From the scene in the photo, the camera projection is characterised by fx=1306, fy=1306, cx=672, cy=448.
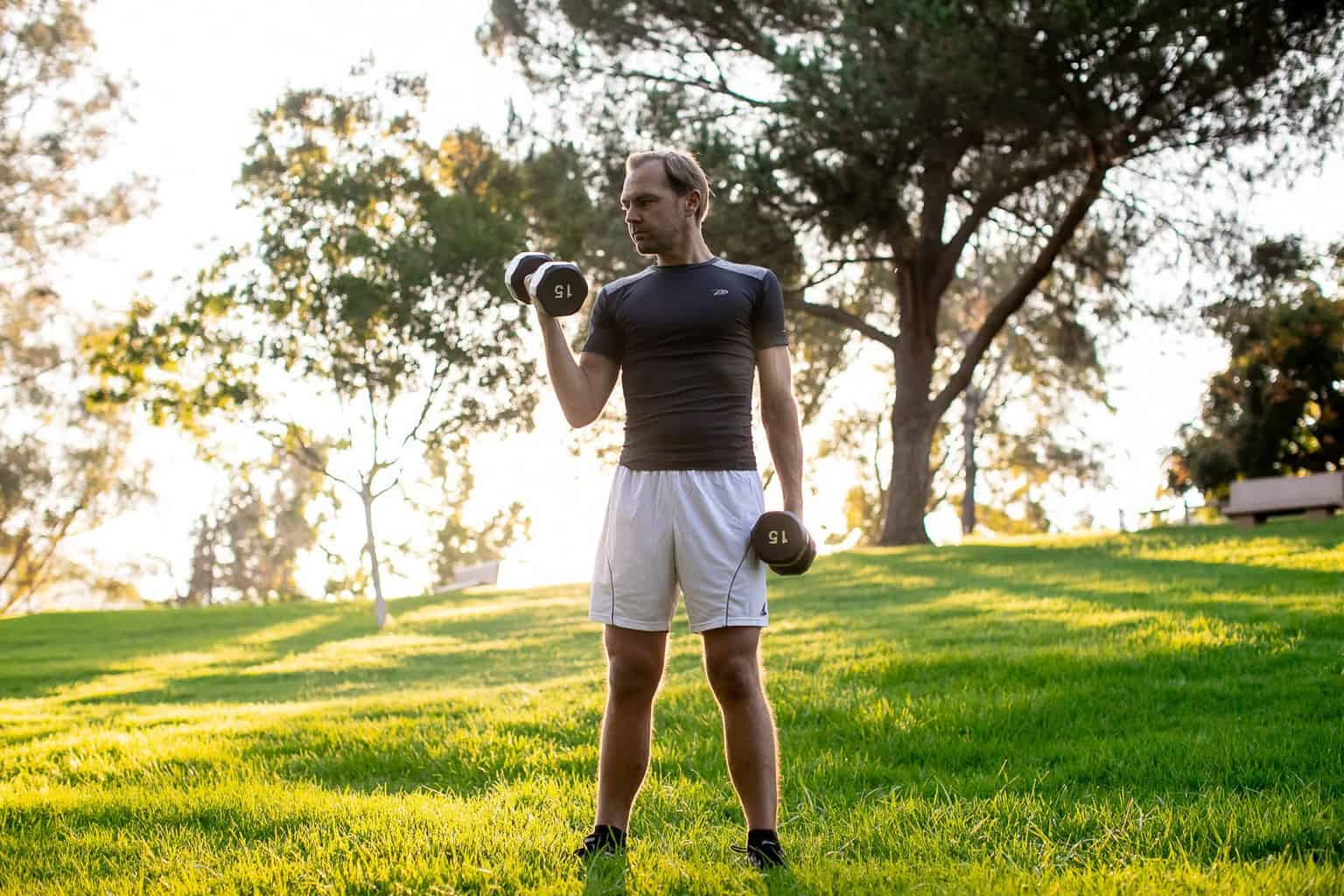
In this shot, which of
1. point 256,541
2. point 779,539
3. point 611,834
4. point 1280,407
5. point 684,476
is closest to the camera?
point 779,539

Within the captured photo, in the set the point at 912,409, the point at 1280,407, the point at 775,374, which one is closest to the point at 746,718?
the point at 775,374

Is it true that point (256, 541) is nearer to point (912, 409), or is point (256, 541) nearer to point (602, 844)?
point (912, 409)

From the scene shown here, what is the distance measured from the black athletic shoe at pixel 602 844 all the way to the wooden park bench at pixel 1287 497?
21.8m

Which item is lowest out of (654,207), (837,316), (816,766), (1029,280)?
(816,766)

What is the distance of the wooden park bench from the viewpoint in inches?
899

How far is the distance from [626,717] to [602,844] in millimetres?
418

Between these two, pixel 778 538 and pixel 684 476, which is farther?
pixel 684 476

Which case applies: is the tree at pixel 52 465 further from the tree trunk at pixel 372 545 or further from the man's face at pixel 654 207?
the man's face at pixel 654 207

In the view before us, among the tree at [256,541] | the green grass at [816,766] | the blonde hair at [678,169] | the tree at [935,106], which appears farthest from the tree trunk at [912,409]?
the tree at [256,541]

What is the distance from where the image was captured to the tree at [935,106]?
1839 centimetres

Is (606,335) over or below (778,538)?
over

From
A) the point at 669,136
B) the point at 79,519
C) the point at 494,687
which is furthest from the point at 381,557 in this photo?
the point at 494,687

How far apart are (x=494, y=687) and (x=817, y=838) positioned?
6.34 meters

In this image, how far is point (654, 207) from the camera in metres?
4.16
